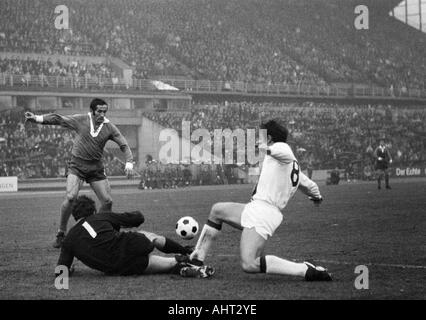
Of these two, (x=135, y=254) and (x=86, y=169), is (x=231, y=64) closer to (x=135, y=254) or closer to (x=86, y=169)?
(x=86, y=169)

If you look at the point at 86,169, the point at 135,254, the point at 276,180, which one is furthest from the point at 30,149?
the point at 276,180

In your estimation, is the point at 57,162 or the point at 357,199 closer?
the point at 357,199

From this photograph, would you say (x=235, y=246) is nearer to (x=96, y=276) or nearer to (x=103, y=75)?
(x=96, y=276)

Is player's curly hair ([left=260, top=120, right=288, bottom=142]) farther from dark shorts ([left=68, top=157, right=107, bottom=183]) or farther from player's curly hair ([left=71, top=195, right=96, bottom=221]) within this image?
dark shorts ([left=68, top=157, right=107, bottom=183])

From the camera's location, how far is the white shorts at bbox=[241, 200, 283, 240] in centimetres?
773

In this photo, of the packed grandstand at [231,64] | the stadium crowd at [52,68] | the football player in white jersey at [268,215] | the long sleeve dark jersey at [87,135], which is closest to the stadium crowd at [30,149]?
the packed grandstand at [231,64]

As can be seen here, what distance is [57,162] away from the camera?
1359 inches

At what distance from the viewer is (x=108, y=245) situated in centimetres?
798

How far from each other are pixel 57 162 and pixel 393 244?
83.9 feet

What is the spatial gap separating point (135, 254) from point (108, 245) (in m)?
0.32

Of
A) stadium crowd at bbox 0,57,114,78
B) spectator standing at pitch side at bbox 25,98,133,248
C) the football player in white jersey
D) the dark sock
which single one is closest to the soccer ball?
the dark sock

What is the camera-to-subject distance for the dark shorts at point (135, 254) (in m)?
8.02

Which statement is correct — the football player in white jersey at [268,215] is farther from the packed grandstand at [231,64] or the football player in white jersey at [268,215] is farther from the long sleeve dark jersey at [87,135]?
the packed grandstand at [231,64]
